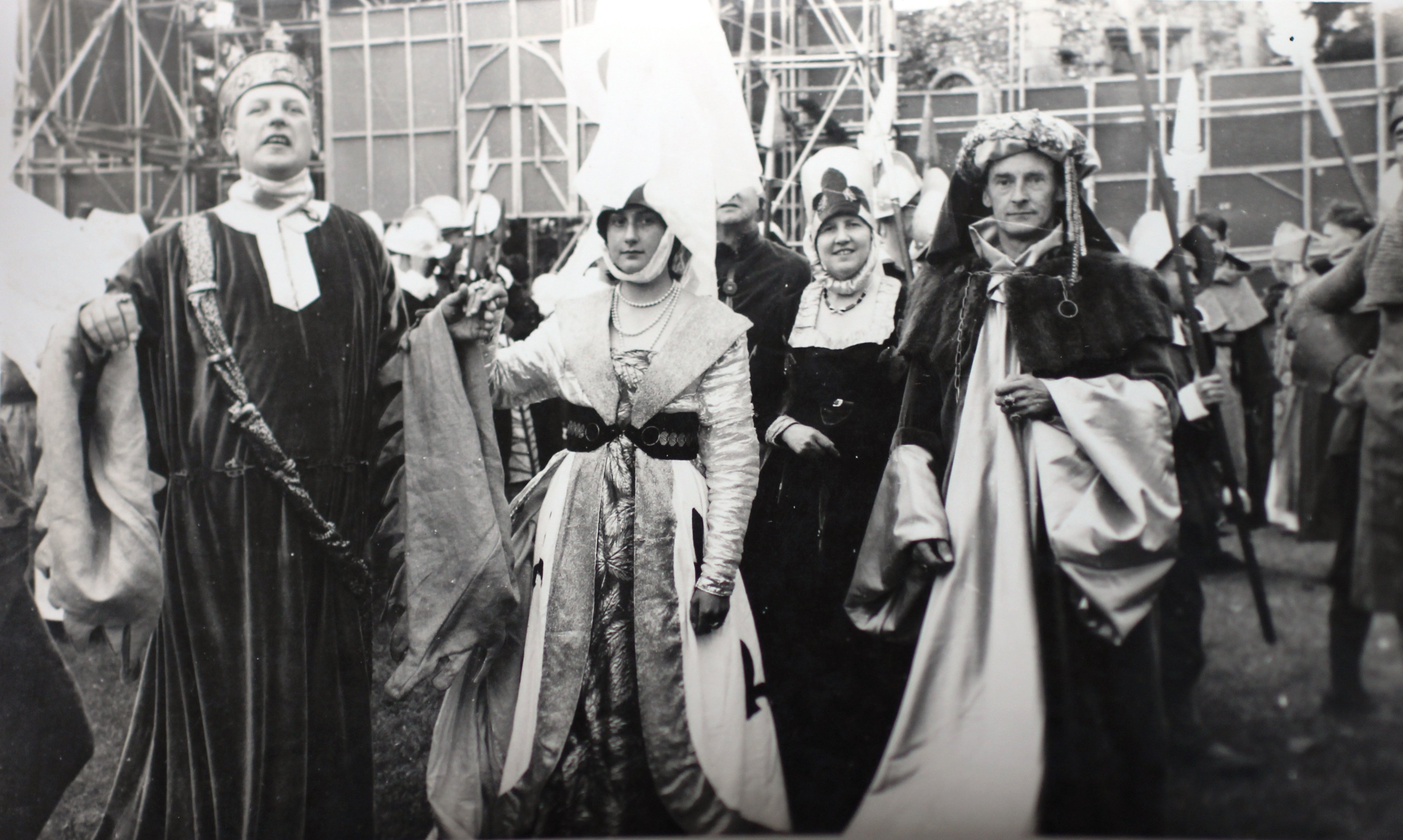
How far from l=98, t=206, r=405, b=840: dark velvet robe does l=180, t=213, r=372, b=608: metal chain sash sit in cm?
3

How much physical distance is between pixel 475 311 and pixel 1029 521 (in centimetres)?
188

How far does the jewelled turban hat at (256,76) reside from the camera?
11.6 ft

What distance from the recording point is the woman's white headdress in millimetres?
3264

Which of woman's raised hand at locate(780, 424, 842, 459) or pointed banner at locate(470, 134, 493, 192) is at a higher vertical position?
pointed banner at locate(470, 134, 493, 192)

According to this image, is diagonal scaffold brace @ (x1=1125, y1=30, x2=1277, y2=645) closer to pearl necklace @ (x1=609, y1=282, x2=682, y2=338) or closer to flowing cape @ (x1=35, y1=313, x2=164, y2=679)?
pearl necklace @ (x1=609, y1=282, x2=682, y2=338)

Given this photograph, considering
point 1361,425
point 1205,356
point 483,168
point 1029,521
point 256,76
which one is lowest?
point 1029,521

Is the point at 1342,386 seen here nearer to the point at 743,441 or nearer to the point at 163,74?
the point at 743,441

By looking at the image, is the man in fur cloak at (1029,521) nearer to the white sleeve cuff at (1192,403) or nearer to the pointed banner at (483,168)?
the white sleeve cuff at (1192,403)

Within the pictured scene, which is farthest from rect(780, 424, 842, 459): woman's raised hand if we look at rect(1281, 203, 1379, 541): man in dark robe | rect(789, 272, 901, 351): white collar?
rect(1281, 203, 1379, 541): man in dark robe

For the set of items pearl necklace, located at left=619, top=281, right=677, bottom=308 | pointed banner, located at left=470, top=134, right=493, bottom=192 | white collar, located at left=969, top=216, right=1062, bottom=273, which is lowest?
pearl necklace, located at left=619, top=281, right=677, bottom=308

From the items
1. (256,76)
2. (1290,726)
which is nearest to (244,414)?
(256,76)

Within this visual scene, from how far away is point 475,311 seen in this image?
3334 mm

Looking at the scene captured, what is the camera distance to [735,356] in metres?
3.26

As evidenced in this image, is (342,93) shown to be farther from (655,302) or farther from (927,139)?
(927,139)
